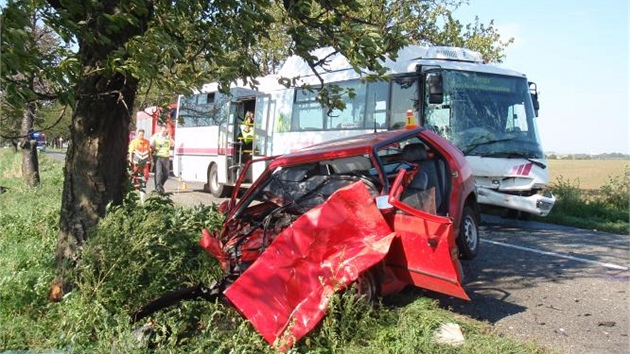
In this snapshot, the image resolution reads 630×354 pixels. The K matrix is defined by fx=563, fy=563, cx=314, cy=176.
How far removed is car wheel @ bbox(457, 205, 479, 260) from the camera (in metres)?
6.55

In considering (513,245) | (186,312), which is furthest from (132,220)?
(513,245)

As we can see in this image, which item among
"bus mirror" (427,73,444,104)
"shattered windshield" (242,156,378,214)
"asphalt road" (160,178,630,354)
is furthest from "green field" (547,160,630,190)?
"shattered windshield" (242,156,378,214)

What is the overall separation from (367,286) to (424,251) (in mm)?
584

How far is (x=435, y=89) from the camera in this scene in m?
10.4

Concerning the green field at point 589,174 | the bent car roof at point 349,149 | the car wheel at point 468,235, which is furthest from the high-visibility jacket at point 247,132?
the bent car roof at point 349,149

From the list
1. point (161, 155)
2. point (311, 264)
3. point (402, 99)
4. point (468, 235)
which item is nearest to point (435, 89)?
point (402, 99)

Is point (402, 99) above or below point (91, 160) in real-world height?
above

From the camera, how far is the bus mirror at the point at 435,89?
10336mm

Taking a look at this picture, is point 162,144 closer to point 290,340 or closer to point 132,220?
point 132,220

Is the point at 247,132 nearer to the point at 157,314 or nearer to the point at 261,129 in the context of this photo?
the point at 261,129

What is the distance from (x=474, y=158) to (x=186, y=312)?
23.7ft

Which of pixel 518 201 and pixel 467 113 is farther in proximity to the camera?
pixel 467 113

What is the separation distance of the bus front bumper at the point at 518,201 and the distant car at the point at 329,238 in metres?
4.84

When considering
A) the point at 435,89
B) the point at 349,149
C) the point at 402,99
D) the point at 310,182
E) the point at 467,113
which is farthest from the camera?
the point at 402,99
